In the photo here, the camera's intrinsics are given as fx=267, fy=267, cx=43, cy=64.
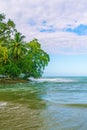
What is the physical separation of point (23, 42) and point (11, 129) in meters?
37.8

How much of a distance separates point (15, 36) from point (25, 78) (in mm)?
7189

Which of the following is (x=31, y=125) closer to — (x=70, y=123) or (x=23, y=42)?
(x=70, y=123)

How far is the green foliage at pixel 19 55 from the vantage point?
41000 mm

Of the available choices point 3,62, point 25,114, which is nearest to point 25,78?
point 3,62

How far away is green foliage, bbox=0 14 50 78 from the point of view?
135 feet

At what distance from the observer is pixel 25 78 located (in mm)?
44844

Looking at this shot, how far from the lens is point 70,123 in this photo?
7445 millimetres

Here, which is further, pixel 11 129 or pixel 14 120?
pixel 14 120

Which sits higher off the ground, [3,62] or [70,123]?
[3,62]

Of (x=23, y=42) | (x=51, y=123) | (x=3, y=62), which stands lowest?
(x=51, y=123)

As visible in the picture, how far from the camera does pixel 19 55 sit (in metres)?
43.8

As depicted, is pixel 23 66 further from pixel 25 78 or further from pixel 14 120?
pixel 14 120

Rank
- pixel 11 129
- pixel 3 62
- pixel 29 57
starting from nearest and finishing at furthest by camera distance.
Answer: pixel 11 129
pixel 3 62
pixel 29 57

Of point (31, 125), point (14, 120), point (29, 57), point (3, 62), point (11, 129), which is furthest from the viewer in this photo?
point (29, 57)
